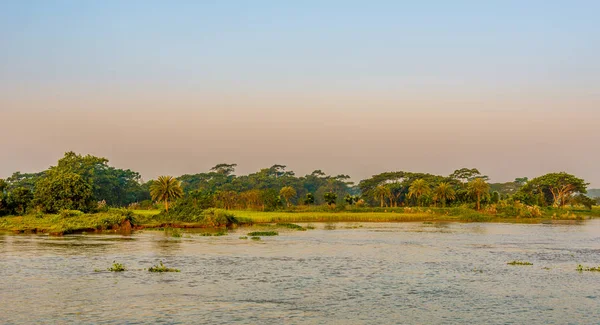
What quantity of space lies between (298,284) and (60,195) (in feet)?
223

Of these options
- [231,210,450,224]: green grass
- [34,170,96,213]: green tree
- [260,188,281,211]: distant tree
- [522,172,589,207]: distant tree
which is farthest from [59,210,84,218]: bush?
[522,172,589,207]: distant tree

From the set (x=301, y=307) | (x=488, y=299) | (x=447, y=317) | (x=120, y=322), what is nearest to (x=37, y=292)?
(x=120, y=322)

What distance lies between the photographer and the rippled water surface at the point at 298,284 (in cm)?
2586

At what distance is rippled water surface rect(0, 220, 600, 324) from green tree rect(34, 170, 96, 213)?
112 ft

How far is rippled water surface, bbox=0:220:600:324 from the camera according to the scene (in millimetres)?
25859

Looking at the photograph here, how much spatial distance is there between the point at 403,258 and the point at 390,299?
60.2ft

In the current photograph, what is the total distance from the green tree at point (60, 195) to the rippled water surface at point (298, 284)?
34073 millimetres

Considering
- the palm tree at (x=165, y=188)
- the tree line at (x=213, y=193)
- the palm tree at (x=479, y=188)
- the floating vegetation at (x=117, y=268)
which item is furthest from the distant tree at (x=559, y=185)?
the floating vegetation at (x=117, y=268)

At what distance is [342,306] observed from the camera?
2781 centimetres

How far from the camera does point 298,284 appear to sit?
33875mm

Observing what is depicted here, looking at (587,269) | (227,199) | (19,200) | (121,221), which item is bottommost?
(587,269)

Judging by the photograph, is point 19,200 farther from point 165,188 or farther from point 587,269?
point 587,269

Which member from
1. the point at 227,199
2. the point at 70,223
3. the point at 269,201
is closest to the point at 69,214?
the point at 70,223

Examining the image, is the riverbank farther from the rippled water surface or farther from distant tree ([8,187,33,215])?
the rippled water surface
